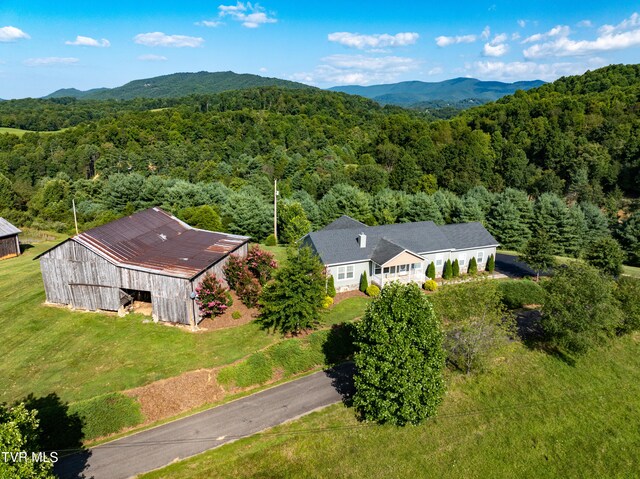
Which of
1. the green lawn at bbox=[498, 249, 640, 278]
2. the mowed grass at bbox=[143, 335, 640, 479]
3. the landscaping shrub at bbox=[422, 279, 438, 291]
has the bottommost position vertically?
the green lawn at bbox=[498, 249, 640, 278]

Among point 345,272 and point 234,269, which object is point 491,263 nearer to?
point 345,272

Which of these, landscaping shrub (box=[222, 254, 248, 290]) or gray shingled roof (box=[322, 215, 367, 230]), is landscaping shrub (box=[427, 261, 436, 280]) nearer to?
gray shingled roof (box=[322, 215, 367, 230])

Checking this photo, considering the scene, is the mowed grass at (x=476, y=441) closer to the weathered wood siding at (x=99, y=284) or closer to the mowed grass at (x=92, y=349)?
the mowed grass at (x=92, y=349)

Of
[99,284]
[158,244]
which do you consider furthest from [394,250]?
[99,284]

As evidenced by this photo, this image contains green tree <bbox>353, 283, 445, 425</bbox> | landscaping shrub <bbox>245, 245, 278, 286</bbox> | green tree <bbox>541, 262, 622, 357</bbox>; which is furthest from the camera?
landscaping shrub <bbox>245, 245, 278, 286</bbox>

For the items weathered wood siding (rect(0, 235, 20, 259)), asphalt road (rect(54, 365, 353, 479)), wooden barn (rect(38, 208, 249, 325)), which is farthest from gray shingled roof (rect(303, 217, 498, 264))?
weathered wood siding (rect(0, 235, 20, 259))

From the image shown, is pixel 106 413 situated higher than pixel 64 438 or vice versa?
pixel 106 413

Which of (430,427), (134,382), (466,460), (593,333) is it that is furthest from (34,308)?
(593,333)

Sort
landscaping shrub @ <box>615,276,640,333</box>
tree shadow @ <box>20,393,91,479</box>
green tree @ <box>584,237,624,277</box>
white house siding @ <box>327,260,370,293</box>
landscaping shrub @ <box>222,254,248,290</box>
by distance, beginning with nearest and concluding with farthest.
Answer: tree shadow @ <box>20,393,91,479</box> → landscaping shrub @ <box>615,276,640,333</box> → landscaping shrub @ <box>222,254,248,290</box> → white house siding @ <box>327,260,370,293</box> → green tree @ <box>584,237,624,277</box>
